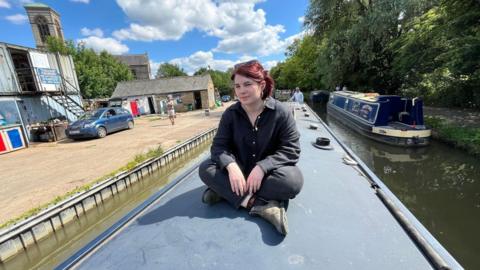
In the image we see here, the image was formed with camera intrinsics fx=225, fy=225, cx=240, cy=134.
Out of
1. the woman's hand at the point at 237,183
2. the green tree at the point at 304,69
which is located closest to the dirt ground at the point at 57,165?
the woman's hand at the point at 237,183

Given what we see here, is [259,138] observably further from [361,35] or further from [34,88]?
[361,35]

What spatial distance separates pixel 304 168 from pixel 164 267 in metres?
1.92

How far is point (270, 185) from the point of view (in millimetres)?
1689

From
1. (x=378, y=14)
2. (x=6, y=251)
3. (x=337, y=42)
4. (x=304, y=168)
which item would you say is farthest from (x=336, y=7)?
(x=6, y=251)

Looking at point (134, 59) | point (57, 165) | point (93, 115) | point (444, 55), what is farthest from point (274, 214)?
point (134, 59)

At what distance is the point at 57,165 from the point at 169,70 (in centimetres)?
6099

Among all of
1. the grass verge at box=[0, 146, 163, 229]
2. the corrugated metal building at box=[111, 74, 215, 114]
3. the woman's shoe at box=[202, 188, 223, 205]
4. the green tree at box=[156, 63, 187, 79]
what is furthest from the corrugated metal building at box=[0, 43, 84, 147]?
the green tree at box=[156, 63, 187, 79]

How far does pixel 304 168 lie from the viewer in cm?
273

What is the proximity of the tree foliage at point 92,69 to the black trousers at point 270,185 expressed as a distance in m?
35.2

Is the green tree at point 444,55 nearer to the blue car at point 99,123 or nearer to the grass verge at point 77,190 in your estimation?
the grass verge at point 77,190

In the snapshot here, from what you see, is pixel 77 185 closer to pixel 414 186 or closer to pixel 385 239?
pixel 385 239

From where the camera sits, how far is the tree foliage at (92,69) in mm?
30234

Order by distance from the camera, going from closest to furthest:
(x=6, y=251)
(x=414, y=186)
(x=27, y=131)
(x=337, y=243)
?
(x=337, y=243), (x=6, y=251), (x=414, y=186), (x=27, y=131)

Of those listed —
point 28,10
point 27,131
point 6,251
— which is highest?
point 28,10
